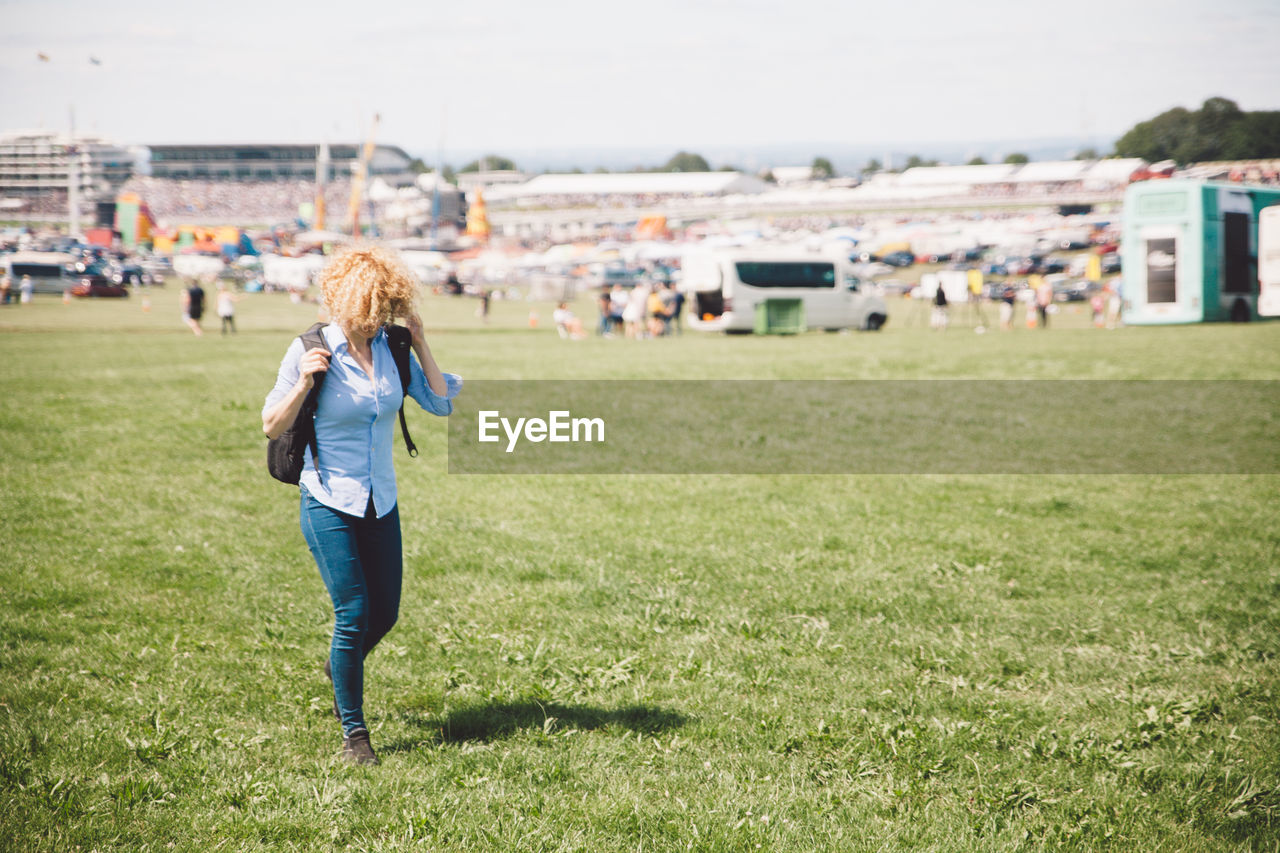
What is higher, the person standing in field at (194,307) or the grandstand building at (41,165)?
the grandstand building at (41,165)

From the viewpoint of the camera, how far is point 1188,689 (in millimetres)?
5441

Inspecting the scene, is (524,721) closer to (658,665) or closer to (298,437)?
(658,665)

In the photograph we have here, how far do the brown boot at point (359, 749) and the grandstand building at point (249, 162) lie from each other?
596 feet

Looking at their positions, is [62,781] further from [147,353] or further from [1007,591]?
[147,353]

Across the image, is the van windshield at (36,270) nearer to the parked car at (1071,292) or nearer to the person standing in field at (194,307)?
the person standing in field at (194,307)

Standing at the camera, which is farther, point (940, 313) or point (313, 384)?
point (940, 313)

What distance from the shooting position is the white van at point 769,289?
34.0 metres

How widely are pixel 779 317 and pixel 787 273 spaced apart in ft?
6.28

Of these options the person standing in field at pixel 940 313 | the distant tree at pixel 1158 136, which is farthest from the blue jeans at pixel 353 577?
the distant tree at pixel 1158 136

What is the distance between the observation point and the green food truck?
26891mm

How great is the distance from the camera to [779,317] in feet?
111

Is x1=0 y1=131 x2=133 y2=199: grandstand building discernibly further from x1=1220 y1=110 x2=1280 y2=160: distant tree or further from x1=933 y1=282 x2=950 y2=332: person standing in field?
x1=1220 y1=110 x2=1280 y2=160: distant tree

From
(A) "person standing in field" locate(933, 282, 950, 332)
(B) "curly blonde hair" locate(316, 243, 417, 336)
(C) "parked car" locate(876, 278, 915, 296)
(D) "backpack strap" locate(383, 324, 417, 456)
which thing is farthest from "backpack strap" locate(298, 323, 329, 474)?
(C) "parked car" locate(876, 278, 915, 296)

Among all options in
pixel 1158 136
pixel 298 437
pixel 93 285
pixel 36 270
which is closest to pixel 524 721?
pixel 298 437
